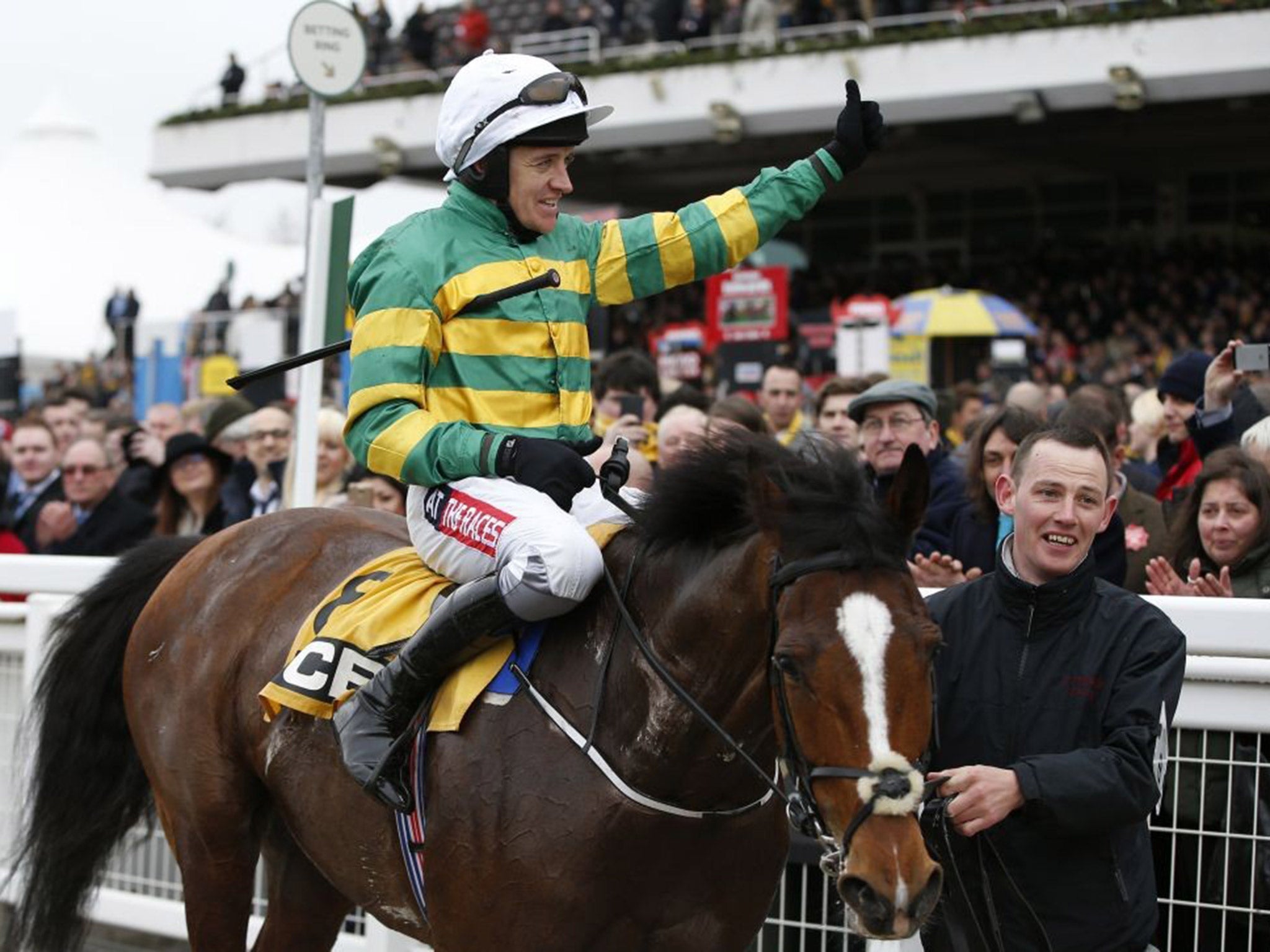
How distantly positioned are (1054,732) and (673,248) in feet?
4.32

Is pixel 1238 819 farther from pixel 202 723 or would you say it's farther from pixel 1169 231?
pixel 1169 231

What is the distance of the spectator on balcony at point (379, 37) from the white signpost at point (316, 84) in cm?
2120

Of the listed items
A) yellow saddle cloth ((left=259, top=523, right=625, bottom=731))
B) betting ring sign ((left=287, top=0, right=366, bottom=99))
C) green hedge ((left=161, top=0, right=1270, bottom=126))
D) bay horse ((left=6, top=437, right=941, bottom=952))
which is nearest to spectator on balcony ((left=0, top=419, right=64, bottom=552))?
betting ring sign ((left=287, top=0, right=366, bottom=99))

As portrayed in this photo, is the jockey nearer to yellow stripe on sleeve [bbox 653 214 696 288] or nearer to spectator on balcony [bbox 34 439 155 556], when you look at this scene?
yellow stripe on sleeve [bbox 653 214 696 288]

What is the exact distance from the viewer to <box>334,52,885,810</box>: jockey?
3225mm

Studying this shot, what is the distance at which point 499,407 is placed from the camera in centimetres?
340

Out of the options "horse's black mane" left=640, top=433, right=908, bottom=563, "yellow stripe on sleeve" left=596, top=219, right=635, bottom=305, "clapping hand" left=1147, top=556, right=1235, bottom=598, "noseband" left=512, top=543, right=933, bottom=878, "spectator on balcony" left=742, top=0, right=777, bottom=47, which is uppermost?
"spectator on balcony" left=742, top=0, right=777, bottom=47

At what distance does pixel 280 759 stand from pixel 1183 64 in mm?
16893

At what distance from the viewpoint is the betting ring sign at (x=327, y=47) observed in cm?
Result: 642

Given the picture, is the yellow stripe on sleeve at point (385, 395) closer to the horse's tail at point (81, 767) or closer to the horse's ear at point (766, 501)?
the horse's ear at point (766, 501)

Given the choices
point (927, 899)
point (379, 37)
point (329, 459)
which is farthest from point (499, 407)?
point (379, 37)

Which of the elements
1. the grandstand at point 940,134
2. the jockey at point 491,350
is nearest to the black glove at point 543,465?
the jockey at point 491,350

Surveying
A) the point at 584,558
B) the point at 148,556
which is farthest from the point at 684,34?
the point at 584,558

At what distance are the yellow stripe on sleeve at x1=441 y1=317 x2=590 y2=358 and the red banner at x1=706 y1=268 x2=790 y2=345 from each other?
786cm
